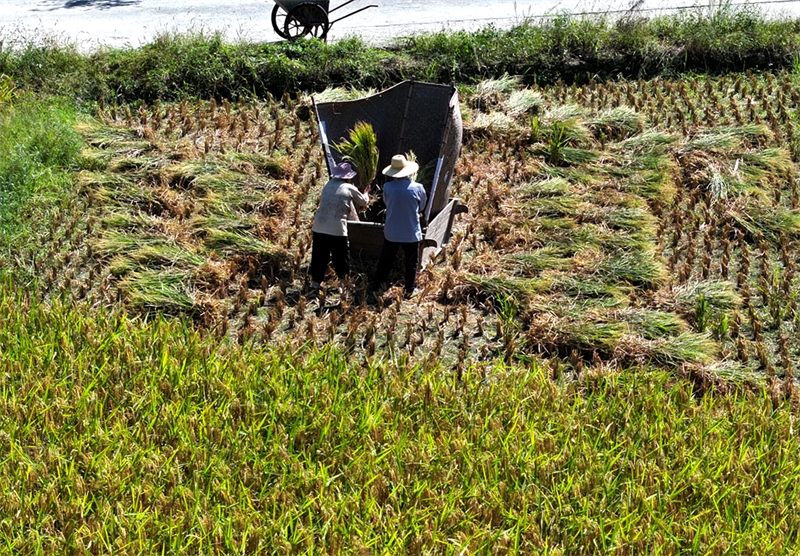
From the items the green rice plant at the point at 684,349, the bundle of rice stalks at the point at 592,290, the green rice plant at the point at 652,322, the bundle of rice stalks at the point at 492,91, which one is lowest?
the green rice plant at the point at 684,349

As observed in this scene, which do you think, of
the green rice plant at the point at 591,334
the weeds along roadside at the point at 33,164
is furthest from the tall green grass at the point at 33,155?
the green rice plant at the point at 591,334

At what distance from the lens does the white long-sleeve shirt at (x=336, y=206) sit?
785 centimetres

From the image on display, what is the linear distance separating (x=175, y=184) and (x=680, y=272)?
4073 millimetres

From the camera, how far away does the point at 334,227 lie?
7.85 metres

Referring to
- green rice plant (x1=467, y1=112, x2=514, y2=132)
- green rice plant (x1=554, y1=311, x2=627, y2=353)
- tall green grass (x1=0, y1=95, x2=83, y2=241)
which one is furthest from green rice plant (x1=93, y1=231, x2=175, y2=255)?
green rice plant (x1=467, y1=112, x2=514, y2=132)

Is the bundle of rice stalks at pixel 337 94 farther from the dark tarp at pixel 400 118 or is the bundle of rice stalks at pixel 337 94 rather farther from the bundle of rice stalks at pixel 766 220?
the bundle of rice stalks at pixel 766 220

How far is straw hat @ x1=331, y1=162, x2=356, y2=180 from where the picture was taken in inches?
316

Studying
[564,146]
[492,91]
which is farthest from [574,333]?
[492,91]

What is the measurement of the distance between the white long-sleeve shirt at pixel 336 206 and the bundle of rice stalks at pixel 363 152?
1.53ft

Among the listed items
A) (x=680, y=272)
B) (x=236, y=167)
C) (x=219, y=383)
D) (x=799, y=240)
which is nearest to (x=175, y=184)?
(x=236, y=167)

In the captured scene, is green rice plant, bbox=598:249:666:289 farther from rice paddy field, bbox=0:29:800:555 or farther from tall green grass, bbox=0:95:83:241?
tall green grass, bbox=0:95:83:241

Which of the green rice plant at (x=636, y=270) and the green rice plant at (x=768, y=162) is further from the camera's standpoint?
the green rice plant at (x=768, y=162)

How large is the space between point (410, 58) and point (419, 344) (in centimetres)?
507

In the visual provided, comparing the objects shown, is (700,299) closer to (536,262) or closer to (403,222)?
(536,262)
